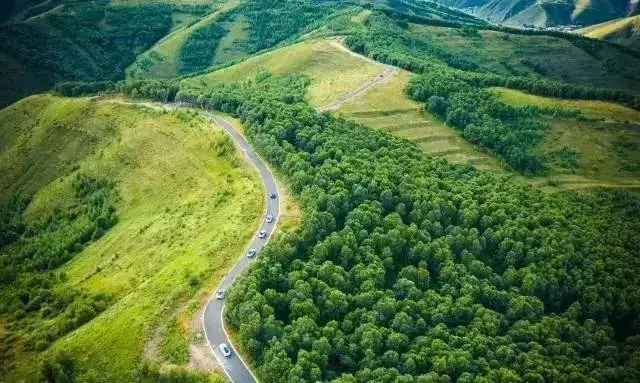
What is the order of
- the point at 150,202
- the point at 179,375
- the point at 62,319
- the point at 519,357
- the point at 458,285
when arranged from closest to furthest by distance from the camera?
the point at 179,375
the point at 519,357
the point at 62,319
the point at 458,285
the point at 150,202

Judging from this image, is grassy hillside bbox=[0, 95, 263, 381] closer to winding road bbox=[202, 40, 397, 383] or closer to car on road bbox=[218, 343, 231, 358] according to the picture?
winding road bbox=[202, 40, 397, 383]

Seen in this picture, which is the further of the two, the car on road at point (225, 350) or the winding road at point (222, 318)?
the car on road at point (225, 350)

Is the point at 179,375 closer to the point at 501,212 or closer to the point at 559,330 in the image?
the point at 559,330

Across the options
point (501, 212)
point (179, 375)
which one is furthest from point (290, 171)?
point (179, 375)

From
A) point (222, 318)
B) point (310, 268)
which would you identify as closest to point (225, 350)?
point (222, 318)

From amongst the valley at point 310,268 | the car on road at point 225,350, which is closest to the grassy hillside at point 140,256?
the valley at point 310,268

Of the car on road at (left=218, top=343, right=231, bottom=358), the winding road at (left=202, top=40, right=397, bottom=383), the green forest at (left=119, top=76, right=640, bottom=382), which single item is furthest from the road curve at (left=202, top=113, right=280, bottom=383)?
the green forest at (left=119, top=76, right=640, bottom=382)

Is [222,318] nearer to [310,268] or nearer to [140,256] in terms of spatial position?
[310,268]

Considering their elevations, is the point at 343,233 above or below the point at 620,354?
above

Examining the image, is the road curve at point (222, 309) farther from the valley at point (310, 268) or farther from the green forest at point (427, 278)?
the green forest at point (427, 278)
